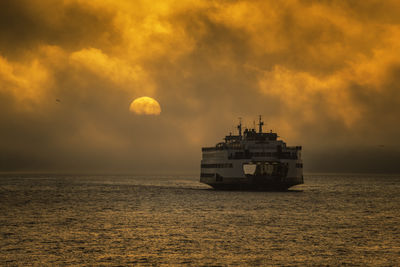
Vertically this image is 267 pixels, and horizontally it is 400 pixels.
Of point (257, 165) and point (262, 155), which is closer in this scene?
point (262, 155)

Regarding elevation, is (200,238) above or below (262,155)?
below

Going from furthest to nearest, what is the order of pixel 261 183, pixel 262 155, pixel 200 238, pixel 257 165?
pixel 257 165 → pixel 262 155 → pixel 261 183 → pixel 200 238

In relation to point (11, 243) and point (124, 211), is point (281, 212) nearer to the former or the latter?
point (124, 211)

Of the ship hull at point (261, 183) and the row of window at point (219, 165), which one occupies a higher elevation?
the row of window at point (219, 165)

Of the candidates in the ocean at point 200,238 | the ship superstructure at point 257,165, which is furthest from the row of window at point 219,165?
the ocean at point 200,238

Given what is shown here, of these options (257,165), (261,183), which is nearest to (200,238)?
(261,183)

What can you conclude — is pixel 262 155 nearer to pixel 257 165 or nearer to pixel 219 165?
pixel 257 165

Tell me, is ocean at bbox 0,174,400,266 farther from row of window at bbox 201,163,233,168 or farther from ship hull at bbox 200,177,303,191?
row of window at bbox 201,163,233,168

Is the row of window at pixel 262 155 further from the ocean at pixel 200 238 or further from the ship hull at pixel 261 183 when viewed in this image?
the ocean at pixel 200 238

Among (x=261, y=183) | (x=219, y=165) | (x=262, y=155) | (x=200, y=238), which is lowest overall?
(x=200, y=238)

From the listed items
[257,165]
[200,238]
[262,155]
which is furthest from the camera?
[257,165]

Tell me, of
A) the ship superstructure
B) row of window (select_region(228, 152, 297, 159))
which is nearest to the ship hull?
the ship superstructure

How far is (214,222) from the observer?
187 feet

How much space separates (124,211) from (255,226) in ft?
82.3
